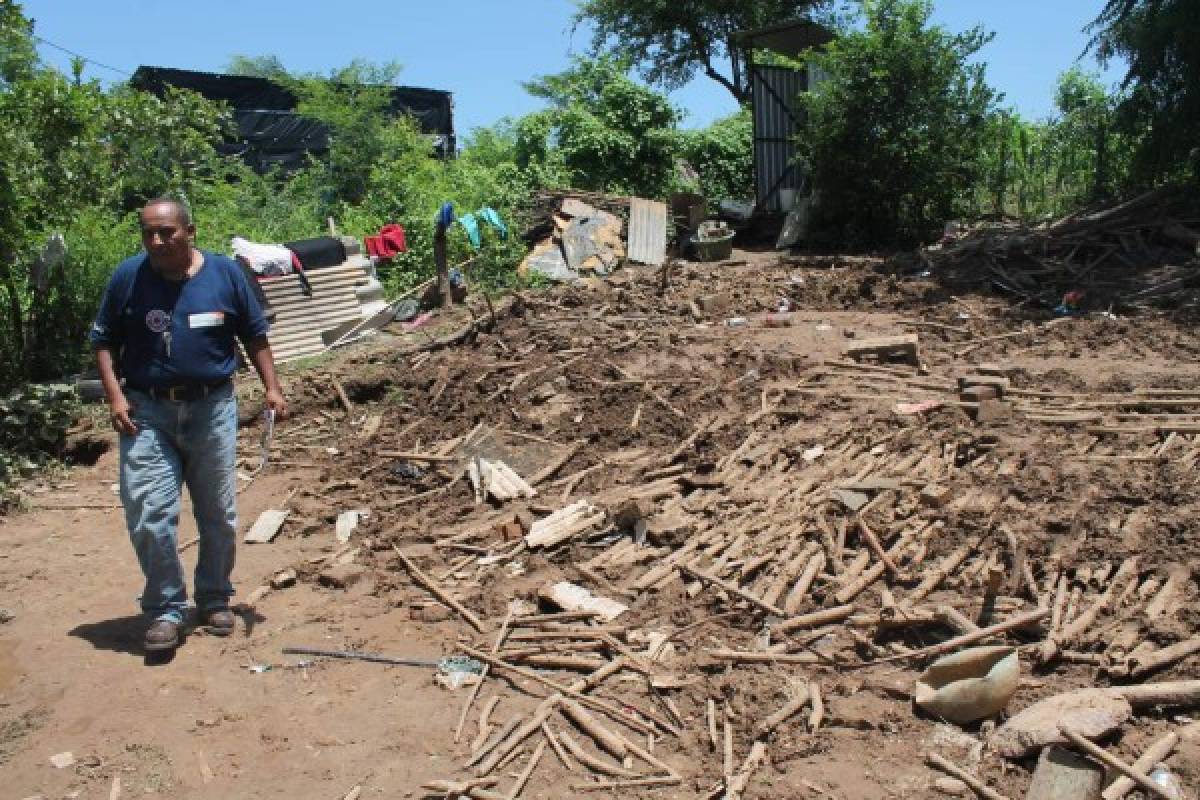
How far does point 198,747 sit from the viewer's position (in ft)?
13.1

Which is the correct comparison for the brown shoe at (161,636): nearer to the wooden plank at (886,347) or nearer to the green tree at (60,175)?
the green tree at (60,175)

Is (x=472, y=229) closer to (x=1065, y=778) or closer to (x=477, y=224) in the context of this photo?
(x=477, y=224)

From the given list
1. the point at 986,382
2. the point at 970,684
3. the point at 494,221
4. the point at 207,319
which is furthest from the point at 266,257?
the point at 970,684

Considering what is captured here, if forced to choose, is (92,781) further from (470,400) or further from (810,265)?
(810,265)

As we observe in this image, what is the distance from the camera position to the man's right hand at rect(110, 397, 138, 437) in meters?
4.45

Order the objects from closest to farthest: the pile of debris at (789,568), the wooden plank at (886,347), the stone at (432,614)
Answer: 1. the pile of debris at (789,568)
2. the stone at (432,614)
3. the wooden plank at (886,347)

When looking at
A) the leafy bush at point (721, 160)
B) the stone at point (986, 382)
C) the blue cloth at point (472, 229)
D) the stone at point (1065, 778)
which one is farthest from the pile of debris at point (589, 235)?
the stone at point (1065, 778)

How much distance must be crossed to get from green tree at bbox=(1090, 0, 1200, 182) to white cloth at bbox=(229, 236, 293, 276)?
12.9 metres

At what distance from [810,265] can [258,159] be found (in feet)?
62.4

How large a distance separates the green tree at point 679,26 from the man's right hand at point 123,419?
25.1 m

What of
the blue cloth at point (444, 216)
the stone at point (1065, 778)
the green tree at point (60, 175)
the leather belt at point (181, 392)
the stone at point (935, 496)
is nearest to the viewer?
the stone at point (1065, 778)

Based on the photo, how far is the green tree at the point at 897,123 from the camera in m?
16.5

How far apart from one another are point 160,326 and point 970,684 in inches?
153

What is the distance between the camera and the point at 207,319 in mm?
4613
